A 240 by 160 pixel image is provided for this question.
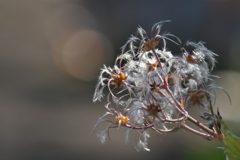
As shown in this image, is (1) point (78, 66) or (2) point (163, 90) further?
(1) point (78, 66)

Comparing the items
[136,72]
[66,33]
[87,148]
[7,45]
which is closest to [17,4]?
[7,45]

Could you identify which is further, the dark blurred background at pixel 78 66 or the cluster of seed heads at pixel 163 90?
the dark blurred background at pixel 78 66

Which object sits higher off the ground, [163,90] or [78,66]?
[78,66]

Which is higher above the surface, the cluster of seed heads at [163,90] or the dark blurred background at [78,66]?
the dark blurred background at [78,66]

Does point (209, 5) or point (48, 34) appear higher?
point (48, 34)

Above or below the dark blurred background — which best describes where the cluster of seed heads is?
below

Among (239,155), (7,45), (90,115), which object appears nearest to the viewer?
(239,155)

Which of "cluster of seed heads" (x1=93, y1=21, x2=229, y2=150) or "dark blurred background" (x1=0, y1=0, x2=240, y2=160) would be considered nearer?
"cluster of seed heads" (x1=93, y1=21, x2=229, y2=150)

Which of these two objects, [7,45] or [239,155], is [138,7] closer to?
[7,45]
